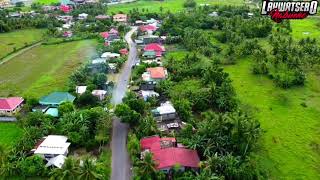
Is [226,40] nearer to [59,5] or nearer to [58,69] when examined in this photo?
[58,69]

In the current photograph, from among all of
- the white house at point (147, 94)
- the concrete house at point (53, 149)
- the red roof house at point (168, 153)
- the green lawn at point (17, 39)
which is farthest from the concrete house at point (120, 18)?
the red roof house at point (168, 153)

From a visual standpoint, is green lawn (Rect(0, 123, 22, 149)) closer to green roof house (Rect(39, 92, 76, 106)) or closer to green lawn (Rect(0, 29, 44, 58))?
green roof house (Rect(39, 92, 76, 106))

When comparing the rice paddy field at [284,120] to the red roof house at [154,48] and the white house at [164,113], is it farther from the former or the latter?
the red roof house at [154,48]

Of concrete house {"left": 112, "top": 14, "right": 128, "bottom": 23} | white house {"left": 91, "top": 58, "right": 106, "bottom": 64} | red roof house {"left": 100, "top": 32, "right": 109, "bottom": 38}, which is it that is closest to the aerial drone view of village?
red roof house {"left": 100, "top": 32, "right": 109, "bottom": 38}

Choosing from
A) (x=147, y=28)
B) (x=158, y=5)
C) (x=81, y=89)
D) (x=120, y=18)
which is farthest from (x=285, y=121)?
(x=158, y=5)

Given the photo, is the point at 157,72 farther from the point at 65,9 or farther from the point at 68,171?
the point at 65,9

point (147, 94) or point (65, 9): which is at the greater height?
point (65, 9)

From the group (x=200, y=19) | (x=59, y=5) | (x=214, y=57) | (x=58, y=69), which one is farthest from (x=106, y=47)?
(x=59, y=5)
